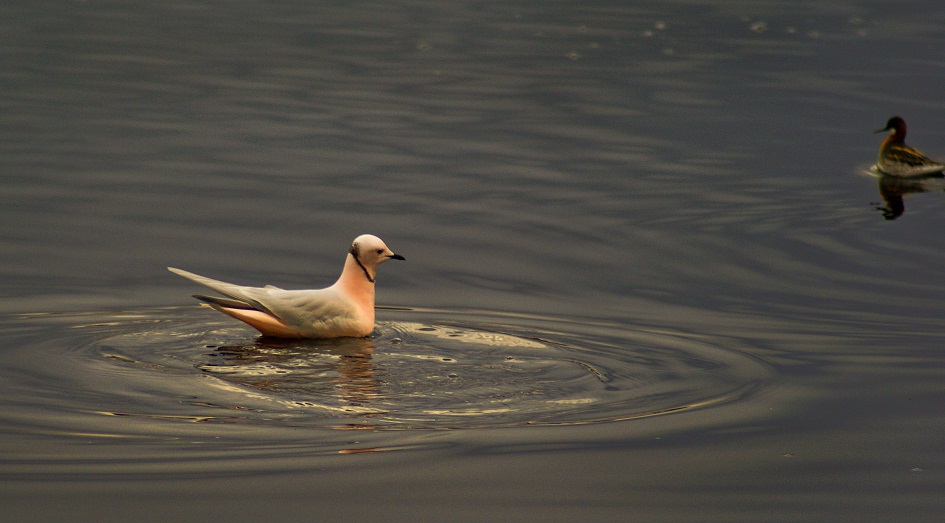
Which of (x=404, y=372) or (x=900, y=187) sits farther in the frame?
(x=900, y=187)

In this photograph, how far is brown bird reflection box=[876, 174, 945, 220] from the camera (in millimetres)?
17922

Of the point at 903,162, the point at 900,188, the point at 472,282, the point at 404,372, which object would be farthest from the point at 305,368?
the point at 903,162

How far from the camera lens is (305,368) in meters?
10.2

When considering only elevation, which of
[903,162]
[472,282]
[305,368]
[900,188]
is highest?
[903,162]

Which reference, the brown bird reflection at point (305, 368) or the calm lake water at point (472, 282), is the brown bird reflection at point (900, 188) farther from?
the brown bird reflection at point (305, 368)

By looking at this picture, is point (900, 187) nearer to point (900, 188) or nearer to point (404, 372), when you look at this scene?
point (900, 188)

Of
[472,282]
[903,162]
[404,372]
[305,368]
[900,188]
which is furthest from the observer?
[903,162]

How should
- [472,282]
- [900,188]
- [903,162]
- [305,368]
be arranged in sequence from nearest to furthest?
1. [305,368]
2. [472,282]
3. [900,188]
4. [903,162]

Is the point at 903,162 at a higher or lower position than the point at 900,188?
higher

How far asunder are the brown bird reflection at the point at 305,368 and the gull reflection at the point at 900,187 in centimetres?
923

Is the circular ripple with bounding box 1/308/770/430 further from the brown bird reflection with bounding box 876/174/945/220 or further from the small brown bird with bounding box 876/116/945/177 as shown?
the small brown bird with bounding box 876/116/945/177

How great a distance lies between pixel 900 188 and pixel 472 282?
870 centimetres

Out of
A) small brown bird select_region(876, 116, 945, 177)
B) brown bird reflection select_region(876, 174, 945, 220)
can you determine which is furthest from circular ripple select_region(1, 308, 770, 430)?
small brown bird select_region(876, 116, 945, 177)

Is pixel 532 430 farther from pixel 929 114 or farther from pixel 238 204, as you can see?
pixel 929 114
